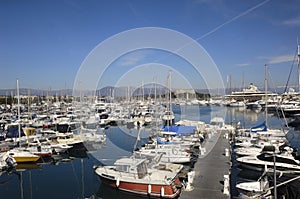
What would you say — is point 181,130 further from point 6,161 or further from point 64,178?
point 6,161

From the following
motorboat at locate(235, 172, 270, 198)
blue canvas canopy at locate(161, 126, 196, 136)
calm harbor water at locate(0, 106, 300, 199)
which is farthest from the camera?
blue canvas canopy at locate(161, 126, 196, 136)

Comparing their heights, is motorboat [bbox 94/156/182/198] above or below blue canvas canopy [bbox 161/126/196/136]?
below

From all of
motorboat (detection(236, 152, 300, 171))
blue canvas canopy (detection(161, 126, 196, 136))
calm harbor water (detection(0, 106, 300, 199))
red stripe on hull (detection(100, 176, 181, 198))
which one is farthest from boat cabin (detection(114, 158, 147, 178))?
blue canvas canopy (detection(161, 126, 196, 136))

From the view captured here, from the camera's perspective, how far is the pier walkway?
11467mm

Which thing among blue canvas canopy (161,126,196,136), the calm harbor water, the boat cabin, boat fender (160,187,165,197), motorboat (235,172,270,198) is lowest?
the calm harbor water

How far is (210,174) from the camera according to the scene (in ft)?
46.4

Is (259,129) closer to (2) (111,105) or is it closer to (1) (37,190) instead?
(1) (37,190)

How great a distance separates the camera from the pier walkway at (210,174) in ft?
37.6

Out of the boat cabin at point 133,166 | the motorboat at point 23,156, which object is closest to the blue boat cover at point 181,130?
the boat cabin at point 133,166

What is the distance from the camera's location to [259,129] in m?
27.2

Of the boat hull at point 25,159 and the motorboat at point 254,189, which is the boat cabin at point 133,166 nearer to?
the motorboat at point 254,189

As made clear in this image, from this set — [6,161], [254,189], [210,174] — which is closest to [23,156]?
[6,161]

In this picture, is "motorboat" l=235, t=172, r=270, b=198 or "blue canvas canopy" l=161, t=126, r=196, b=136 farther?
"blue canvas canopy" l=161, t=126, r=196, b=136

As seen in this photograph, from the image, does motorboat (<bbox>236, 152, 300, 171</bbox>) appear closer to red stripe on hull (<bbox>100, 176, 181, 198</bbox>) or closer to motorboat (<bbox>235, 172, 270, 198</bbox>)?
motorboat (<bbox>235, 172, 270, 198</bbox>)
